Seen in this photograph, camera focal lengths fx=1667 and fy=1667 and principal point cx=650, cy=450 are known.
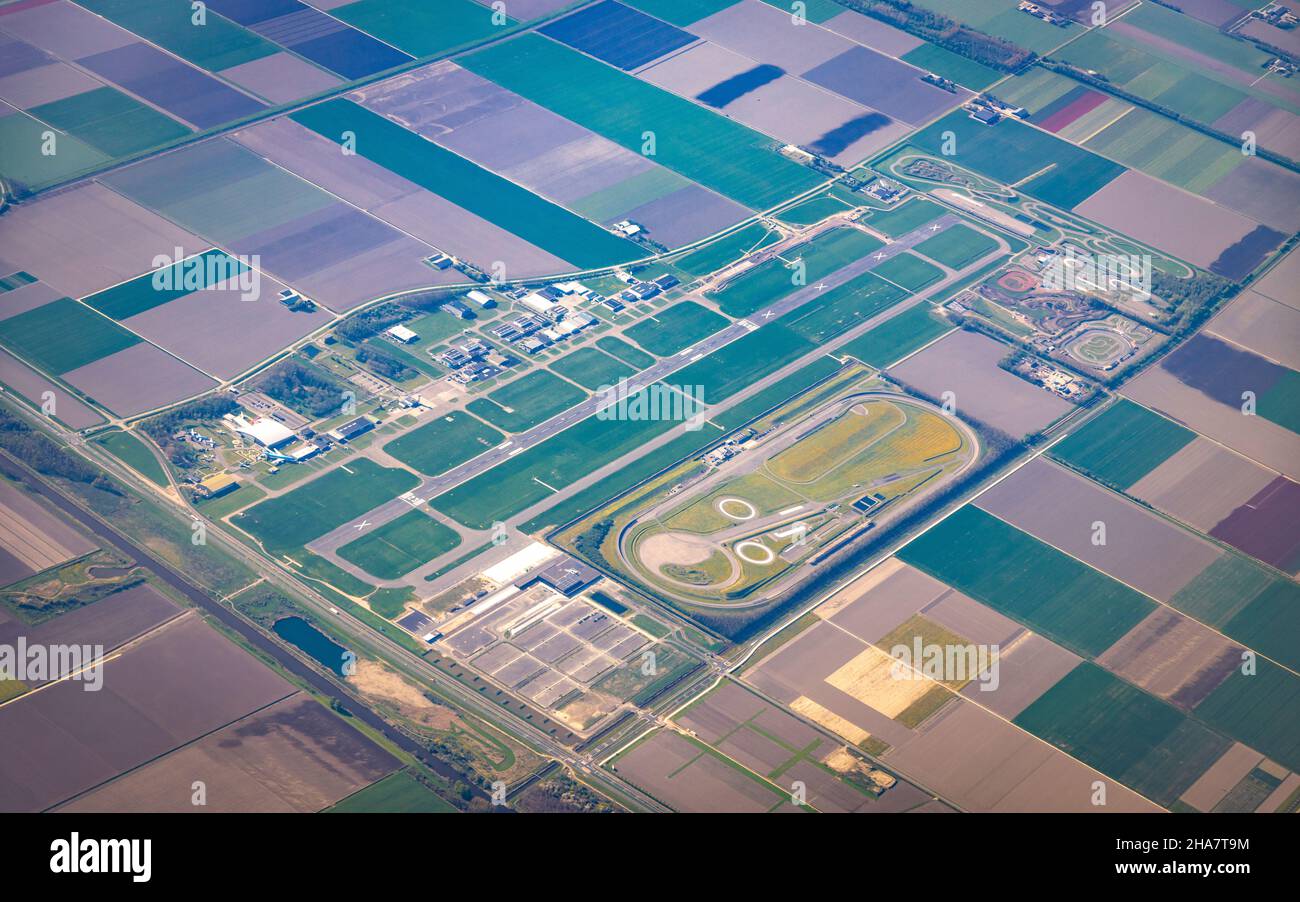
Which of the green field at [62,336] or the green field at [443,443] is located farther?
the green field at [62,336]

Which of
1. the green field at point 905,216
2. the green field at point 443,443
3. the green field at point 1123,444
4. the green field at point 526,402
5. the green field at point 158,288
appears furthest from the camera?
the green field at point 905,216

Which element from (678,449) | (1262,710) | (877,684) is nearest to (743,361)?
(678,449)

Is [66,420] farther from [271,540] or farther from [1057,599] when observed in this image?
[1057,599]

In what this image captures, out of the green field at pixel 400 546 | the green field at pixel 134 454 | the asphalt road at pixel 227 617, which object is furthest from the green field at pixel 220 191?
the green field at pixel 400 546

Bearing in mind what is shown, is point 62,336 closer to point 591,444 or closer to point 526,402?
point 526,402

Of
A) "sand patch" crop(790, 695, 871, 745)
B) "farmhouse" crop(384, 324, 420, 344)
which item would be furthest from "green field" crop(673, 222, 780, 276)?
"sand patch" crop(790, 695, 871, 745)

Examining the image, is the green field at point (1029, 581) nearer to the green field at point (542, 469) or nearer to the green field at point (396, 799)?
the green field at point (542, 469)

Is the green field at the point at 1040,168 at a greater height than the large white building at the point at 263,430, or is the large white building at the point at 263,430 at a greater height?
the green field at the point at 1040,168
